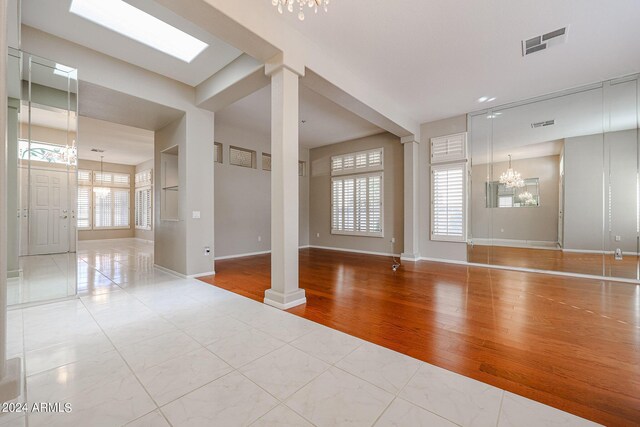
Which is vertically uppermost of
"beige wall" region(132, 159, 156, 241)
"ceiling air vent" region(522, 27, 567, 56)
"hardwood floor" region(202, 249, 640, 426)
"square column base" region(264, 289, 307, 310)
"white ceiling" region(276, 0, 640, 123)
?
"white ceiling" region(276, 0, 640, 123)

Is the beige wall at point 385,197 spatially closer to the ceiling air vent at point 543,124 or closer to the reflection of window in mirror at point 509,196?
the reflection of window in mirror at point 509,196

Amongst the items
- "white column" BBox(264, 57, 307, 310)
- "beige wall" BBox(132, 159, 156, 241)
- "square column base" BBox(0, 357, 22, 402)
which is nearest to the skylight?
"white column" BBox(264, 57, 307, 310)

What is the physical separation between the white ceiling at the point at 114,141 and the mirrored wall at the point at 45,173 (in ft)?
9.45

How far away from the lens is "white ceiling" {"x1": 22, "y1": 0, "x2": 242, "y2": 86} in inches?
103

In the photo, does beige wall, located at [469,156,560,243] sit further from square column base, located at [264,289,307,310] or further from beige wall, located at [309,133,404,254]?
square column base, located at [264,289,307,310]

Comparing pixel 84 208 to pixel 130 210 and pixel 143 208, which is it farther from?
pixel 143 208

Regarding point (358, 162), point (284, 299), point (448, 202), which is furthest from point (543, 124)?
point (284, 299)

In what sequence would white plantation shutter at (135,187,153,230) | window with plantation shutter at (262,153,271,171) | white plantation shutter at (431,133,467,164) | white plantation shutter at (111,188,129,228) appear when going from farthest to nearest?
1. white plantation shutter at (111,188,129,228)
2. white plantation shutter at (135,187,153,230)
3. window with plantation shutter at (262,153,271,171)
4. white plantation shutter at (431,133,467,164)

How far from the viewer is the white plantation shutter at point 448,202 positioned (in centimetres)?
543

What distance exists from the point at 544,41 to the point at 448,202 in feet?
10.2

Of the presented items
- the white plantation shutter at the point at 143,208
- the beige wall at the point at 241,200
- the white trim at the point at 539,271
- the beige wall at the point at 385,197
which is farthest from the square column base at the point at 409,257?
the white plantation shutter at the point at 143,208

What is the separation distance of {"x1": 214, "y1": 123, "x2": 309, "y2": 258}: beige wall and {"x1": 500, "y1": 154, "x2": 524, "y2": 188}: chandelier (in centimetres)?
548

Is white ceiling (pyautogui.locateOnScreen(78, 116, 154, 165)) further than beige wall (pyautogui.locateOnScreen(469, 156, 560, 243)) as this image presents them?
Yes

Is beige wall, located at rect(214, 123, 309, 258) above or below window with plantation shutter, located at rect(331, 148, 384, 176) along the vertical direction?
below
